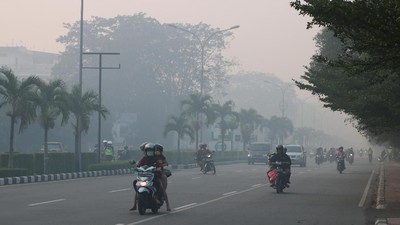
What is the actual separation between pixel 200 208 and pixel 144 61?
274ft

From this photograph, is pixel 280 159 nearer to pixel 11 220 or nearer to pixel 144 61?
pixel 11 220

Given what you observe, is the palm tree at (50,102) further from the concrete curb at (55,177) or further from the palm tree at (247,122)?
the palm tree at (247,122)

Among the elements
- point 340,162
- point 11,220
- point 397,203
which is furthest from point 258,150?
point 11,220

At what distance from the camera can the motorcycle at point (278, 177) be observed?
2939 cm

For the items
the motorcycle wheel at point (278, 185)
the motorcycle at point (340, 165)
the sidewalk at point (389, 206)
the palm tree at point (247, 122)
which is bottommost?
the sidewalk at point (389, 206)

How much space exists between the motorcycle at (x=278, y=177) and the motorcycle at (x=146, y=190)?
32.4ft

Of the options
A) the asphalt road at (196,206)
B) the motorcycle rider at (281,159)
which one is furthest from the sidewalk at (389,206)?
the motorcycle rider at (281,159)

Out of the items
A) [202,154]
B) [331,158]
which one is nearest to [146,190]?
[202,154]

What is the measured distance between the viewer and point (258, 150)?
7844cm

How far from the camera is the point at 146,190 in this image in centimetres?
1947

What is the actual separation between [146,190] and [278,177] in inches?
421

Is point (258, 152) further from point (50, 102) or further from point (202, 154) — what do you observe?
point (50, 102)

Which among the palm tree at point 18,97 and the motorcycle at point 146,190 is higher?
the palm tree at point 18,97

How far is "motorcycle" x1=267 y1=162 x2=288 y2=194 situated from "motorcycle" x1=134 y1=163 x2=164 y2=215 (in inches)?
389
